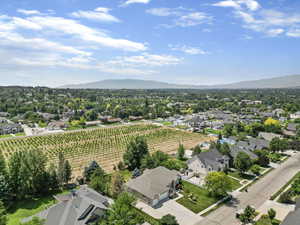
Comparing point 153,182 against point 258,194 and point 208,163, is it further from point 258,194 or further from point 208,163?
point 258,194

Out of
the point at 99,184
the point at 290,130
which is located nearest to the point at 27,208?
the point at 99,184

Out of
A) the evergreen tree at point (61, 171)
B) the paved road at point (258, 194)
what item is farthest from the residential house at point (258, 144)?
the evergreen tree at point (61, 171)

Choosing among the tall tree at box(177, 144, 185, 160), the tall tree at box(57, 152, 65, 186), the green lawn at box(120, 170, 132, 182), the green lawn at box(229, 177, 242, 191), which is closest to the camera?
the tall tree at box(57, 152, 65, 186)

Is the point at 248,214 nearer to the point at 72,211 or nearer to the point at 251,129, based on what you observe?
the point at 72,211

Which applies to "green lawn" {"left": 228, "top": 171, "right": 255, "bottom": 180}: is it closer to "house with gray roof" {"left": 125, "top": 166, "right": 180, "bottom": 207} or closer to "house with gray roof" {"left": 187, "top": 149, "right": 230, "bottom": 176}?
"house with gray roof" {"left": 187, "top": 149, "right": 230, "bottom": 176}

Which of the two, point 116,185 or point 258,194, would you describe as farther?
point 258,194

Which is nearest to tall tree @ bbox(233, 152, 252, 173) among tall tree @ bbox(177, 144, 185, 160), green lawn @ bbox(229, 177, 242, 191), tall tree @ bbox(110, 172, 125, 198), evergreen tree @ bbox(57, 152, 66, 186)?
green lawn @ bbox(229, 177, 242, 191)

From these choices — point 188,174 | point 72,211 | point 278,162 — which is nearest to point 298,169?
point 278,162
